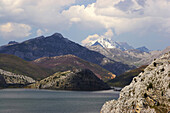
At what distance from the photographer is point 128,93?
98.9m

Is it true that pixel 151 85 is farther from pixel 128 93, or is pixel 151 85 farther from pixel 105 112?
pixel 105 112

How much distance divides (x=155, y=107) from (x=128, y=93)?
49.6 feet

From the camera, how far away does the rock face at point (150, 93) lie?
85.6m

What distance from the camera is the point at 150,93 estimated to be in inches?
3563

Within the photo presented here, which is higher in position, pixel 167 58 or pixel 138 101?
pixel 167 58


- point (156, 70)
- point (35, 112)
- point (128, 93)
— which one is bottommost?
point (35, 112)

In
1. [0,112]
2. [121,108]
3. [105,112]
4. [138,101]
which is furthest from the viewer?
[0,112]

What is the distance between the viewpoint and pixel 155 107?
3371 inches

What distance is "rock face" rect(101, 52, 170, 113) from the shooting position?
3369 inches

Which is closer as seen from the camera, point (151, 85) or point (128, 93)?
point (151, 85)

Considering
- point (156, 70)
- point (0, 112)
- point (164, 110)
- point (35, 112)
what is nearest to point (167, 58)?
point (156, 70)

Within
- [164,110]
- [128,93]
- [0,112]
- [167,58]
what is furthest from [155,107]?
[0,112]

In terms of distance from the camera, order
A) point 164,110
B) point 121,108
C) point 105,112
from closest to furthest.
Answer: point 164,110 → point 121,108 → point 105,112

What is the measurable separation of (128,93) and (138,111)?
40.7 ft
